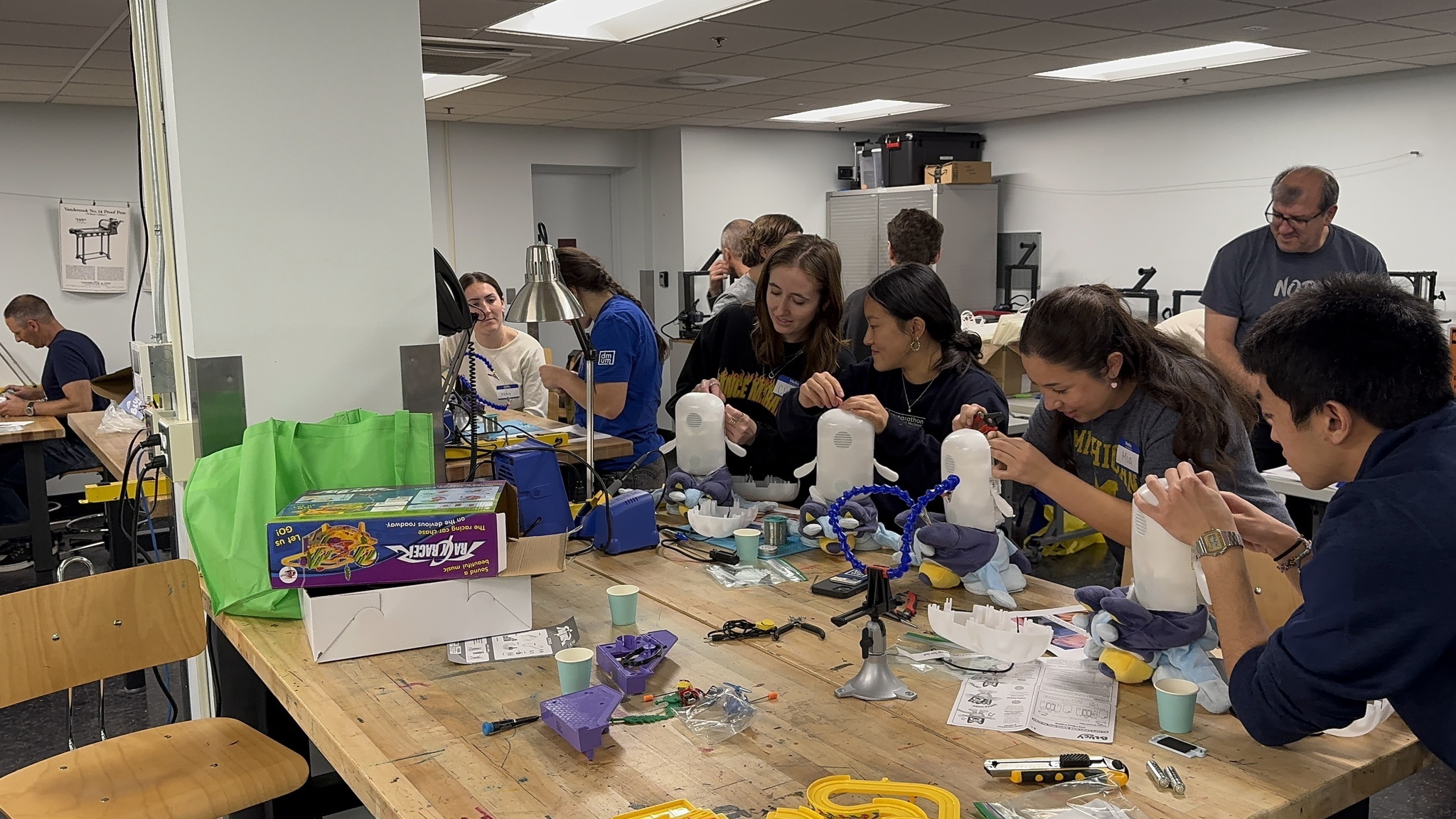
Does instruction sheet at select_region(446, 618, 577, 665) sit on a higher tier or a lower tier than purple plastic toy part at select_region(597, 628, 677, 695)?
lower

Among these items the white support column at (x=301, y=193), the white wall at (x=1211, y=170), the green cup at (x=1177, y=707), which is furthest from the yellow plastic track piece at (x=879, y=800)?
the white wall at (x=1211, y=170)

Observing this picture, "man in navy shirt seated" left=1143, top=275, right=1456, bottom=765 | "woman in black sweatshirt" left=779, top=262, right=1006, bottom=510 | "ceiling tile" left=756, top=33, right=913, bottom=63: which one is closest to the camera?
"man in navy shirt seated" left=1143, top=275, right=1456, bottom=765

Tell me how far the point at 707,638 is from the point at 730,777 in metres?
0.51

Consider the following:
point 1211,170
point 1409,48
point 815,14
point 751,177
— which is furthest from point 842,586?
point 751,177

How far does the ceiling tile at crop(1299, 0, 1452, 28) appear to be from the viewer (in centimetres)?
432

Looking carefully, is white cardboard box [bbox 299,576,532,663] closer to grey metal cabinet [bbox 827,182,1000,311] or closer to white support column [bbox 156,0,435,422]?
white support column [bbox 156,0,435,422]

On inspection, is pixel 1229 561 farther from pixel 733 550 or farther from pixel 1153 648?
pixel 733 550

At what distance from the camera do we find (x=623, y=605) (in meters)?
1.91

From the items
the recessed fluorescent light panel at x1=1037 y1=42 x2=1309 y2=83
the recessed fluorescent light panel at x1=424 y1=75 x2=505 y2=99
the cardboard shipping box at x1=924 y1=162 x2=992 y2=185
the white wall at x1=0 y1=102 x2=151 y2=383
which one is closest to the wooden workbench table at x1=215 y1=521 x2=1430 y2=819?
the recessed fluorescent light panel at x1=424 y1=75 x2=505 y2=99

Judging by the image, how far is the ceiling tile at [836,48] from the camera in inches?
198

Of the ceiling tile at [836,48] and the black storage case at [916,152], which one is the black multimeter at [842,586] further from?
the black storage case at [916,152]

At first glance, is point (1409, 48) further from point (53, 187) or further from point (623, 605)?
point (53, 187)

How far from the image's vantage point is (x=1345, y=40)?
515 centimetres

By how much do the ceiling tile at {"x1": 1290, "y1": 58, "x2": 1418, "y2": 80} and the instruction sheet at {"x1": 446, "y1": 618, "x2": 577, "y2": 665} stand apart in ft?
19.2
